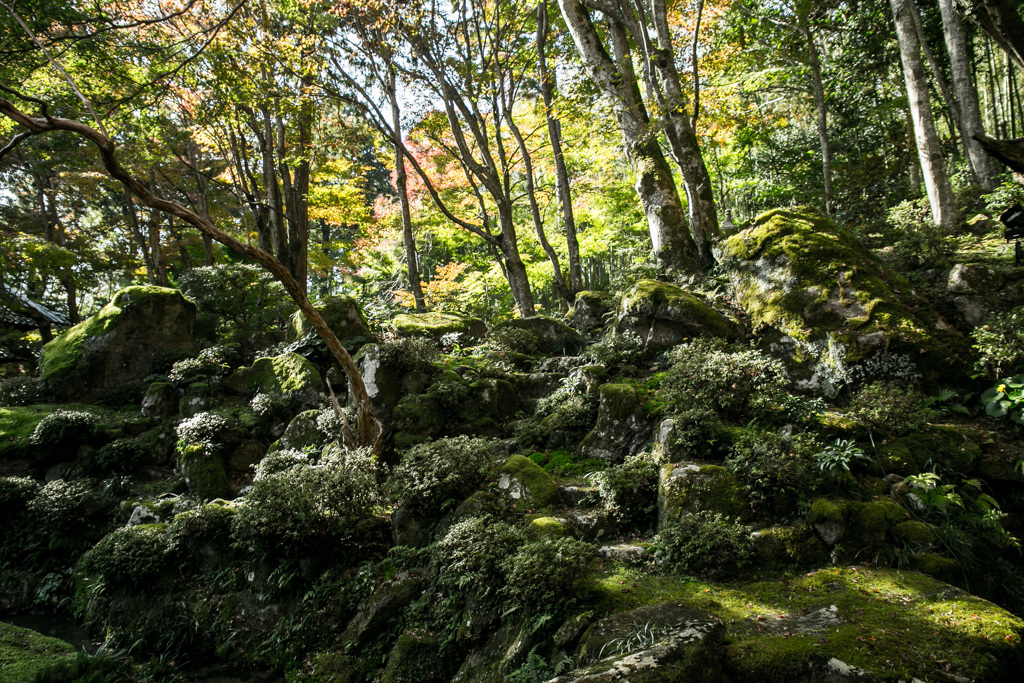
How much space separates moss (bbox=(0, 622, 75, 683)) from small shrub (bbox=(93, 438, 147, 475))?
3845 millimetres

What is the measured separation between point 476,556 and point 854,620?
8.78 feet

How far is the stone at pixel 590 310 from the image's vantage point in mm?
9617

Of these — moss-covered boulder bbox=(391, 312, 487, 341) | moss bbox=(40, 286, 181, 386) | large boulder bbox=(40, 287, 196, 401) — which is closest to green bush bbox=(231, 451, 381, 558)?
moss-covered boulder bbox=(391, 312, 487, 341)

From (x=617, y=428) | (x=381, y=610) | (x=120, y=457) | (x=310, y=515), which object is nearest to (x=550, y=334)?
(x=617, y=428)

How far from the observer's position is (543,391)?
8.17 m

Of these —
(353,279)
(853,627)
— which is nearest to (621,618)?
(853,627)

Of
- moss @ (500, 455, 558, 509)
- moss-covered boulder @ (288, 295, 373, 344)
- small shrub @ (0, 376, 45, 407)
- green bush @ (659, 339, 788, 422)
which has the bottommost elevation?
moss @ (500, 455, 558, 509)

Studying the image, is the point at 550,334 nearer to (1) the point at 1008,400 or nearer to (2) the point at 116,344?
(1) the point at 1008,400

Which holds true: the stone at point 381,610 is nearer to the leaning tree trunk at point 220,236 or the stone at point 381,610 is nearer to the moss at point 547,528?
the moss at point 547,528

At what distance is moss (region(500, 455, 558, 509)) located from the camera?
17.1 feet

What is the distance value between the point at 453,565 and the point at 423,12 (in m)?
10.1

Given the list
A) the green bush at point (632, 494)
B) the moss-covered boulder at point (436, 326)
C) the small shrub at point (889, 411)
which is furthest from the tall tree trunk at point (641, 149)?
the green bush at point (632, 494)

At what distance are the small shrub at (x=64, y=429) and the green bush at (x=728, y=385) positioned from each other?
9172 mm

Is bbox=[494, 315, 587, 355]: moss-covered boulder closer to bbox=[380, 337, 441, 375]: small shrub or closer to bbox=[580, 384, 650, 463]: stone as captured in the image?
bbox=[380, 337, 441, 375]: small shrub
